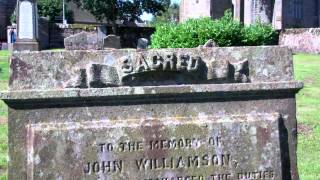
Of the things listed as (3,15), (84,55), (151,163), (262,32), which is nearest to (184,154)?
(151,163)

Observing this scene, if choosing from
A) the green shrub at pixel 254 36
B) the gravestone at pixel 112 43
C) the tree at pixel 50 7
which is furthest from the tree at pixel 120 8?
the gravestone at pixel 112 43

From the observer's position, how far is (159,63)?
3879mm

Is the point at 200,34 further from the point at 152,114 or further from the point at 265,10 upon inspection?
the point at 265,10

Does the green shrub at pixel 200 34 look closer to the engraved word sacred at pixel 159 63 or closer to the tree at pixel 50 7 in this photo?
the engraved word sacred at pixel 159 63

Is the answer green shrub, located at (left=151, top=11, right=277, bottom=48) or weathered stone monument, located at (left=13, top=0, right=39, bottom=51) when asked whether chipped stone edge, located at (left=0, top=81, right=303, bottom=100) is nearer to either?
green shrub, located at (left=151, top=11, right=277, bottom=48)

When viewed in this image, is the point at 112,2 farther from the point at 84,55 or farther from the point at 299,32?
the point at 84,55

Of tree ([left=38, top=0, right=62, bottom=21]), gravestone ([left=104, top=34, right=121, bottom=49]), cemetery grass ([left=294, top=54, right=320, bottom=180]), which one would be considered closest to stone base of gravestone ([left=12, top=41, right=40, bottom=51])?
gravestone ([left=104, top=34, right=121, bottom=49])

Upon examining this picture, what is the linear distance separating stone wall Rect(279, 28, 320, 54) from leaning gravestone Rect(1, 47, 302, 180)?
101 feet

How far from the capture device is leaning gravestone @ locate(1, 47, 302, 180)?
12.5 feet

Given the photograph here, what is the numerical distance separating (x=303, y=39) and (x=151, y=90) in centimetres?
3297

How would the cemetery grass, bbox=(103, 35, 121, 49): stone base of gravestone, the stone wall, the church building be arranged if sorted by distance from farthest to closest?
1. the church building
2. the stone wall
3. bbox=(103, 35, 121, 49): stone base of gravestone
4. the cemetery grass

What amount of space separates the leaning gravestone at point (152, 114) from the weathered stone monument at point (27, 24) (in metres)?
21.1

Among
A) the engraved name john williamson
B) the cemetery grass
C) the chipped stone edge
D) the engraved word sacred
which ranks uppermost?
the engraved word sacred

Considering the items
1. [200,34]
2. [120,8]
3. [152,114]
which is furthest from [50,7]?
[152,114]
